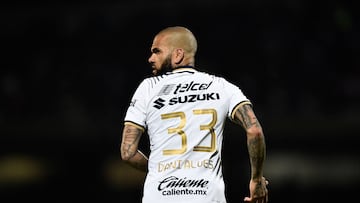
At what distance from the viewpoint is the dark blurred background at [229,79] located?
16250 millimetres

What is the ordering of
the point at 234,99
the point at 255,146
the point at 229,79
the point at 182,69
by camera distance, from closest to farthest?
the point at 255,146
the point at 234,99
the point at 182,69
the point at 229,79

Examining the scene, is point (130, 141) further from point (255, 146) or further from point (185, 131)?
point (255, 146)

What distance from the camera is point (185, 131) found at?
598 centimetres

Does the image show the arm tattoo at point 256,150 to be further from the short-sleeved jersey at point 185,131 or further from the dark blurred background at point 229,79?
the dark blurred background at point 229,79

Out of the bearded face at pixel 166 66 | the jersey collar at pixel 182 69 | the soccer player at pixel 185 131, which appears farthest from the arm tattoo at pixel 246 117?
the bearded face at pixel 166 66

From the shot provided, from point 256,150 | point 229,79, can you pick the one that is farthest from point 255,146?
point 229,79

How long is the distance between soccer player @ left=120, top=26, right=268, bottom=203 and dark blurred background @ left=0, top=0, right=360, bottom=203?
9793 mm

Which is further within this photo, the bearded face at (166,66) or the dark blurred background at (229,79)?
the dark blurred background at (229,79)

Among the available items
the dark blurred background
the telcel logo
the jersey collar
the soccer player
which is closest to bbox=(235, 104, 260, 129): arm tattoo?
the soccer player

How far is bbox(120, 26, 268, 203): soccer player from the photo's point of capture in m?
5.94

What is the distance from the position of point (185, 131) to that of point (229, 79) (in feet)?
34.8
